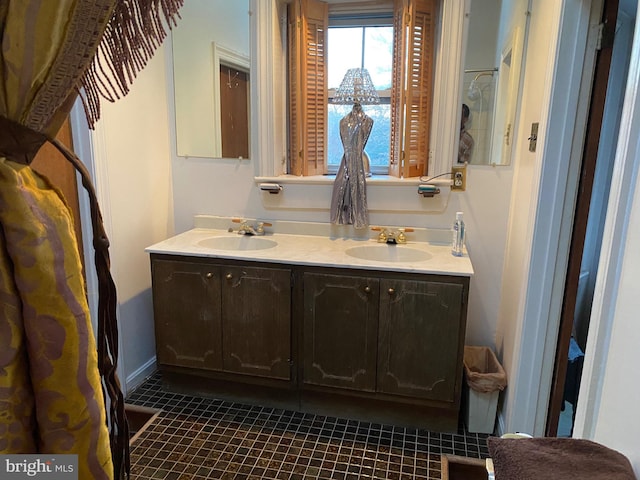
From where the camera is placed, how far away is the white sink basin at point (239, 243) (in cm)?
254

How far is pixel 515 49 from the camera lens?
2.20m

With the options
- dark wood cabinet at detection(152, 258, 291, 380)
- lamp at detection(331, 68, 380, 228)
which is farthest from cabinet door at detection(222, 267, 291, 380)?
lamp at detection(331, 68, 380, 228)

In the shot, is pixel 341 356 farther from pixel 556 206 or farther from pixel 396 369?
pixel 556 206

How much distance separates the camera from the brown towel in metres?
0.71

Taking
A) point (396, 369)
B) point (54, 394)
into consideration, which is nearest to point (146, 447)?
point (396, 369)

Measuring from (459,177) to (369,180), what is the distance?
482 mm

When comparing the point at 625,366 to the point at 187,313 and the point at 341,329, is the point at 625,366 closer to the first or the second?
the point at 341,329

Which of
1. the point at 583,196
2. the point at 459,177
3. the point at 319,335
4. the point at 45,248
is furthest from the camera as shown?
the point at 459,177

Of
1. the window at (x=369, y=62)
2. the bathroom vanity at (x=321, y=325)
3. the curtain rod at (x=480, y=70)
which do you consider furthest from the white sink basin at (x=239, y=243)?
the curtain rod at (x=480, y=70)

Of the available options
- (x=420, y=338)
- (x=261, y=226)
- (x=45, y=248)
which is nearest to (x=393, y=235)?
(x=420, y=338)

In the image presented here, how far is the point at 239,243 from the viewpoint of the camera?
2.58 metres

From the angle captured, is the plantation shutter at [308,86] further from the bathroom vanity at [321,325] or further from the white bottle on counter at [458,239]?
the white bottle on counter at [458,239]

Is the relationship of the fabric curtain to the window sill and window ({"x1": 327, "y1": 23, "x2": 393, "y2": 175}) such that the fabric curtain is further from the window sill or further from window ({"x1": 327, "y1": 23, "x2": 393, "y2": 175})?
window ({"x1": 327, "y1": 23, "x2": 393, "y2": 175})

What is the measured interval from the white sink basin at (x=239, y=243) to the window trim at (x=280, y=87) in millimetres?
382
